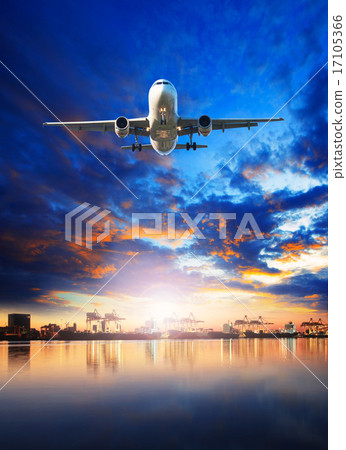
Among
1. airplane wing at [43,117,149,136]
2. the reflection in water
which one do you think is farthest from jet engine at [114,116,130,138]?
the reflection in water

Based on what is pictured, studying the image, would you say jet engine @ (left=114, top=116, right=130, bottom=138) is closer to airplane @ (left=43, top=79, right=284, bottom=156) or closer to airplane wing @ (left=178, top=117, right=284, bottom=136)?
airplane @ (left=43, top=79, right=284, bottom=156)

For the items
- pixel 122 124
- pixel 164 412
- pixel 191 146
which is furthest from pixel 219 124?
pixel 164 412

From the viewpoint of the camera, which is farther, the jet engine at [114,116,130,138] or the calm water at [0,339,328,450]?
the jet engine at [114,116,130,138]

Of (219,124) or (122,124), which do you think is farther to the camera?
(219,124)

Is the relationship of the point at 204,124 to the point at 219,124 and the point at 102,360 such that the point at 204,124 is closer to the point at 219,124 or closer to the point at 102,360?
the point at 219,124
